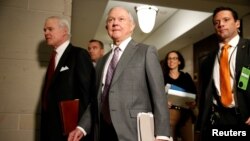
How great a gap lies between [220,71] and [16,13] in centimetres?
175

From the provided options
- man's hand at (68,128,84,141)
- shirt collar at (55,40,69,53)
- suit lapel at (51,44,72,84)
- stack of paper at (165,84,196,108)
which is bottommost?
man's hand at (68,128,84,141)

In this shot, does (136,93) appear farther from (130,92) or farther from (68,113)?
(68,113)

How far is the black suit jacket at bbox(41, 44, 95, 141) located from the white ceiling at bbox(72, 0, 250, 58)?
1916 mm

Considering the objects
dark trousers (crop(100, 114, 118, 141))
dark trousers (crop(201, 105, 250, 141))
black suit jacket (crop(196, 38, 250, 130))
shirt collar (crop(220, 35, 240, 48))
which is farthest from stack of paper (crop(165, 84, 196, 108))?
dark trousers (crop(100, 114, 118, 141))

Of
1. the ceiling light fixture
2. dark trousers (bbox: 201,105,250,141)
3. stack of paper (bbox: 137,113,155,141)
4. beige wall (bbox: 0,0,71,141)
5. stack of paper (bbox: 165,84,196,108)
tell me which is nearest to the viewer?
stack of paper (bbox: 137,113,155,141)

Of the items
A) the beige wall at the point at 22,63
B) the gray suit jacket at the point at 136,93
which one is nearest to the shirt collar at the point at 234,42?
the gray suit jacket at the point at 136,93

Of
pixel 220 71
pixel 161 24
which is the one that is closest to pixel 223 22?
pixel 220 71

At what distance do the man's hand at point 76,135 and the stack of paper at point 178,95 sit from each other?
4.32ft

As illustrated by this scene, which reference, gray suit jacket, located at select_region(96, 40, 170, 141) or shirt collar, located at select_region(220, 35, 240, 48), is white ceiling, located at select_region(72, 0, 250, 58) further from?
gray suit jacket, located at select_region(96, 40, 170, 141)

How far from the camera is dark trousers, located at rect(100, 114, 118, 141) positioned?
1.49 meters

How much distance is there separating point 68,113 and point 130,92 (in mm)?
528

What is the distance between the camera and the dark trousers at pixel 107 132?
149 cm

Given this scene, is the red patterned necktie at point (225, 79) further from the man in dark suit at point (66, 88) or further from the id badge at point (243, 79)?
the man in dark suit at point (66, 88)

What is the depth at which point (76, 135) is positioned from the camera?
1.69 metres
